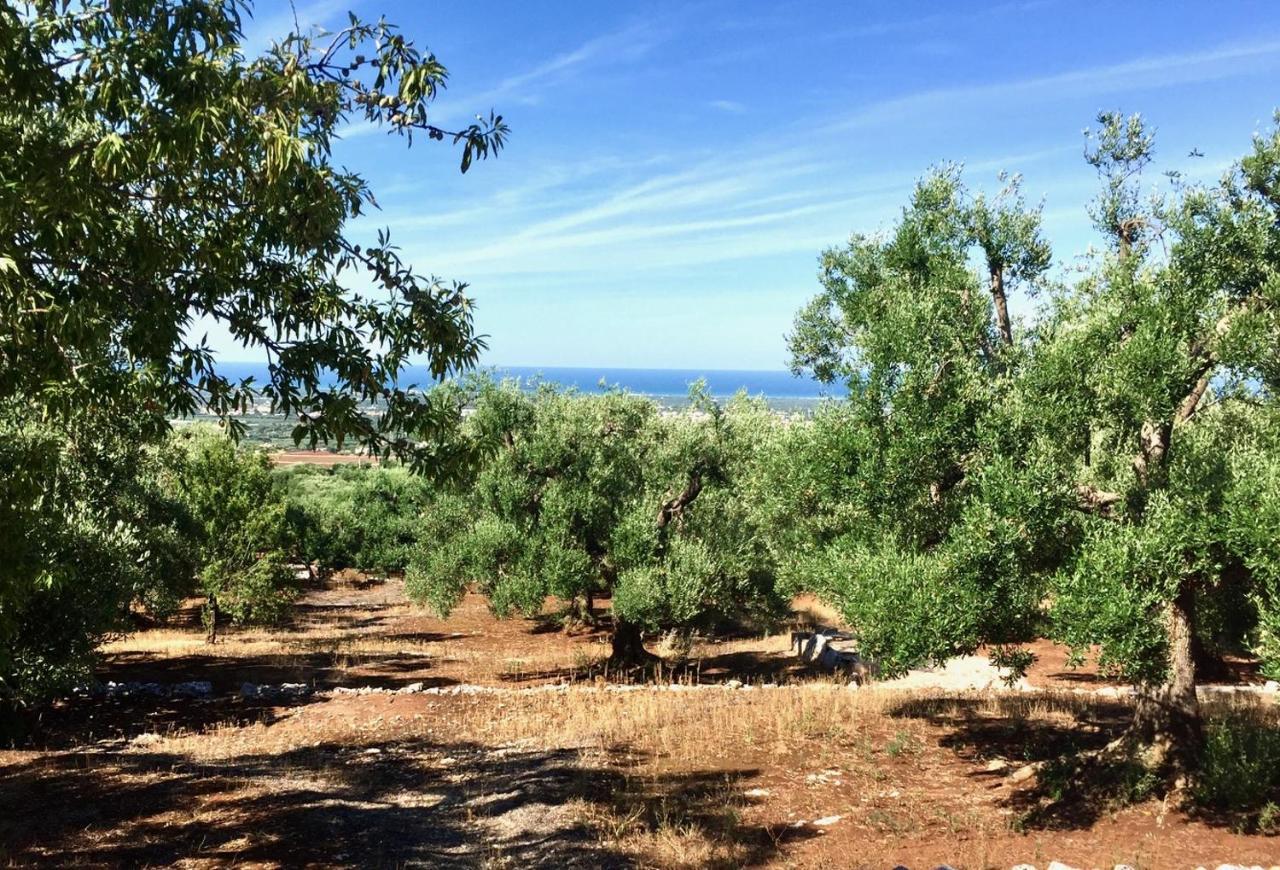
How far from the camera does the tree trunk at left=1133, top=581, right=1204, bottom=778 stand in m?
10.7

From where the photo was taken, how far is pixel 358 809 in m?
11.5

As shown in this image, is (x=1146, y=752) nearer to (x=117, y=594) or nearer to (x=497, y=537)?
(x=497, y=537)

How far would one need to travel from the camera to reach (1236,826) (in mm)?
9555

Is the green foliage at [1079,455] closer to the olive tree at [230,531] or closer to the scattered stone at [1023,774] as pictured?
the scattered stone at [1023,774]

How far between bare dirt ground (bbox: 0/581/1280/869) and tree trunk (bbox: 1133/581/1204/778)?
3.41 ft

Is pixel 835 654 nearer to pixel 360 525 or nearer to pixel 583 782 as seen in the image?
pixel 583 782

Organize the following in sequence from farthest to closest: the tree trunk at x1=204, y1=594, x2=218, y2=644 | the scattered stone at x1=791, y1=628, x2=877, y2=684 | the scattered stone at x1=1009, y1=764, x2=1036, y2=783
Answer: the tree trunk at x1=204, y1=594, x2=218, y2=644 → the scattered stone at x1=791, y1=628, x2=877, y2=684 → the scattered stone at x1=1009, y1=764, x2=1036, y2=783

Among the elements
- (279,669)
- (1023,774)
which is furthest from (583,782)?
(279,669)

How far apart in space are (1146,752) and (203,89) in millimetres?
13590

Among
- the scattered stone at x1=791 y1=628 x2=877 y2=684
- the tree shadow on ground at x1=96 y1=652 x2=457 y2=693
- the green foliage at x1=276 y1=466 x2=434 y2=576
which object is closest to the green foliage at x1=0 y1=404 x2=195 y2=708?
the tree shadow on ground at x1=96 y1=652 x2=457 y2=693

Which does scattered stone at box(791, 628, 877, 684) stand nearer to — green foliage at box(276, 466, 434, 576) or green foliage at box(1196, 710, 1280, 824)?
green foliage at box(1196, 710, 1280, 824)

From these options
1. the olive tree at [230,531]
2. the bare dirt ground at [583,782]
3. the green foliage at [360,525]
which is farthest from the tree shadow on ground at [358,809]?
the green foliage at [360,525]

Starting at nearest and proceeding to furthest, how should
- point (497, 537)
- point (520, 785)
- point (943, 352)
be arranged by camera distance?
point (943, 352), point (520, 785), point (497, 537)

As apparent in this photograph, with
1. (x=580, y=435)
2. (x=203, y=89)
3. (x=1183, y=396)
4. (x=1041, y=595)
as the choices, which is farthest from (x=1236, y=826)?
(x=580, y=435)
